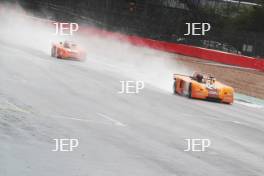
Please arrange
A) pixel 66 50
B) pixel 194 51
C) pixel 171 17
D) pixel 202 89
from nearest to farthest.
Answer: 1. pixel 202 89
2. pixel 66 50
3. pixel 194 51
4. pixel 171 17

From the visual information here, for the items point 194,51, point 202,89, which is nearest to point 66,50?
point 202,89

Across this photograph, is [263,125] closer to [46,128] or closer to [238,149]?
[238,149]

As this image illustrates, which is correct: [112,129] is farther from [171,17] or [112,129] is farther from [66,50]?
[171,17]

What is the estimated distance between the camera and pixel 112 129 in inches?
472

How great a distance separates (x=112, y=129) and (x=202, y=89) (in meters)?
7.72

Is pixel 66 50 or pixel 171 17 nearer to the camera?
pixel 66 50

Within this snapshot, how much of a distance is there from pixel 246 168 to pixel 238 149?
1738mm

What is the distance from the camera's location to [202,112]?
1666 centimetres

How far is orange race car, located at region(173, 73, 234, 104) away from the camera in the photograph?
19281mm

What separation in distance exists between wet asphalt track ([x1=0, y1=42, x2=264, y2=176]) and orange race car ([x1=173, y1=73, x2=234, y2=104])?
377 mm

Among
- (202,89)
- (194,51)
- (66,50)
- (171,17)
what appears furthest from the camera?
(171,17)

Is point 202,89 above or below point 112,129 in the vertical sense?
below

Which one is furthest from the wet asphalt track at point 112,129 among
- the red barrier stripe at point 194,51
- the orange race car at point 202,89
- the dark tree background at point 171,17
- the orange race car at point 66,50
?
the dark tree background at point 171,17

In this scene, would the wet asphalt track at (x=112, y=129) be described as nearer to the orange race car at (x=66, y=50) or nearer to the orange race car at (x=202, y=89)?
the orange race car at (x=202, y=89)
